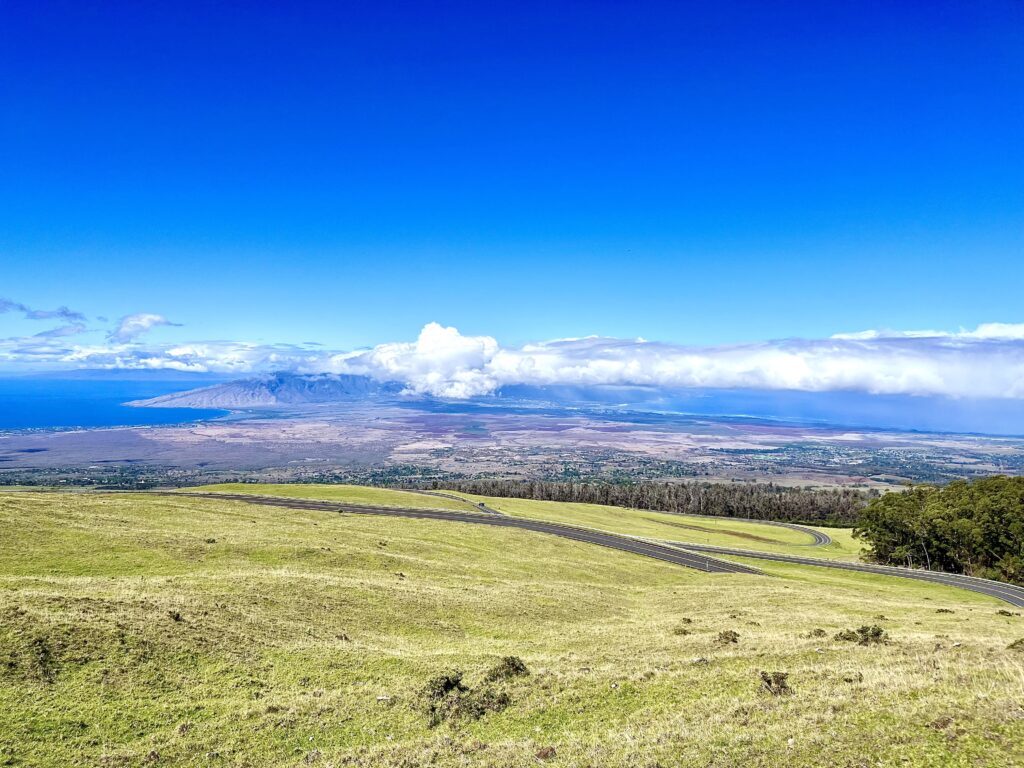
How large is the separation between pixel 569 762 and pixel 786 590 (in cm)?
4080

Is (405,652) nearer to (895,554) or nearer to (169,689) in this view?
(169,689)

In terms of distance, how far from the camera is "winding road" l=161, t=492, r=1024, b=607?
6512 centimetres

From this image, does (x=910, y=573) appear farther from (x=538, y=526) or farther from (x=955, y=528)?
(x=538, y=526)

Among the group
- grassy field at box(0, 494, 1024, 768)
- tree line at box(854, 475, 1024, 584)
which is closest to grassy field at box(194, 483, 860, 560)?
tree line at box(854, 475, 1024, 584)

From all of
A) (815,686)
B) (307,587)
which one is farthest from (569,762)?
(307,587)

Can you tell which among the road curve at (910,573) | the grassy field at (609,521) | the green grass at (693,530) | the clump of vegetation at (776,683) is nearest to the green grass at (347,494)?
the grassy field at (609,521)

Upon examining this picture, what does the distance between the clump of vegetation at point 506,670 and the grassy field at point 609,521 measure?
66290mm

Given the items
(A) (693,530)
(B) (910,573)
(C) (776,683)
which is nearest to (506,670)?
(C) (776,683)

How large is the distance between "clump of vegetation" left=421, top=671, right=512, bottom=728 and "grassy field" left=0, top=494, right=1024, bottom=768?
0.11 meters

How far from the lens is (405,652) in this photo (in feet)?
76.8

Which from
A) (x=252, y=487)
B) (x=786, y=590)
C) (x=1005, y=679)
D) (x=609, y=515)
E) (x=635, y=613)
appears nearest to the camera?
(x=1005, y=679)

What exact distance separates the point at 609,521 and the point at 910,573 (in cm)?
4466

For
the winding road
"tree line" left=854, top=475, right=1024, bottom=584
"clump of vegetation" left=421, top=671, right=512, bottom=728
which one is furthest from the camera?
"tree line" left=854, top=475, right=1024, bottom=584

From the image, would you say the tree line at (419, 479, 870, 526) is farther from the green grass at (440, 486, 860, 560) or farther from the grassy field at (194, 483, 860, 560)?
the grassy field at (194, 483, 860, 560)
